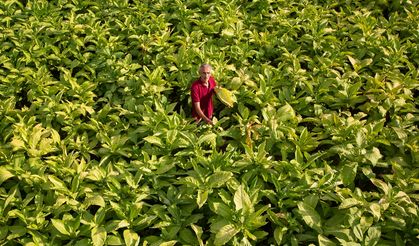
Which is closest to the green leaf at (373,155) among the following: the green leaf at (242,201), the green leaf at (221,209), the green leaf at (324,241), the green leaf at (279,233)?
the green leaf at (324,241)

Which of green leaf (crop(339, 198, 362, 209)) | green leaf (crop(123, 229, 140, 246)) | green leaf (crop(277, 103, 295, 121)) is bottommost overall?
green leaf (crop(123, 229, 140, 246))

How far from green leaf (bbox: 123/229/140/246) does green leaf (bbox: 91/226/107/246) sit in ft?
0.62

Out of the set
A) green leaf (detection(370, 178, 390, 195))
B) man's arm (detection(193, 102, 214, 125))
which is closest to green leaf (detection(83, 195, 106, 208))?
man's arm (detection(193, 102, 214, 125))

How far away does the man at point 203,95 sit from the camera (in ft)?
16.8

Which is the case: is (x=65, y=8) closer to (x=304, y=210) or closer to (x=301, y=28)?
(x=301, y=28)

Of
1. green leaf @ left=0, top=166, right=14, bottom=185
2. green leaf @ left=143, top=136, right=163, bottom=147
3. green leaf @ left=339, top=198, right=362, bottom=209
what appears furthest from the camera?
green leaf @ left=143, top=136, right=163, bottom=147

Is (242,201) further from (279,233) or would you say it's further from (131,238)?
(131,238)

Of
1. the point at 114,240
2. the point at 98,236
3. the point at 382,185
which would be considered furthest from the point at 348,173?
the point at 98,236

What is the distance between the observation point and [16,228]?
13.5 feet

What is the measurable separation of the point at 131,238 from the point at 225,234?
845mm

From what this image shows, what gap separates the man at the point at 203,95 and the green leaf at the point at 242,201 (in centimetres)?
130

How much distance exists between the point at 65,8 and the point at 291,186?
5.46 m

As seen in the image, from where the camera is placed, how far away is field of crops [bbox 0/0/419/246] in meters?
4.07

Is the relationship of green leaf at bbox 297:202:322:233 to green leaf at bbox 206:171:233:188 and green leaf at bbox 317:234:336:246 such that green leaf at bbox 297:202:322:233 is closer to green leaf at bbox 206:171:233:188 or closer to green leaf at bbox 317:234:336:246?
green leaf at bbox 317:234:336:246
